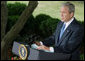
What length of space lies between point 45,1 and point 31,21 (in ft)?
32.3

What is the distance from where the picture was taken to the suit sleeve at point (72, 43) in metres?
3.54

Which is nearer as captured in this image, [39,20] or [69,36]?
[69,36]

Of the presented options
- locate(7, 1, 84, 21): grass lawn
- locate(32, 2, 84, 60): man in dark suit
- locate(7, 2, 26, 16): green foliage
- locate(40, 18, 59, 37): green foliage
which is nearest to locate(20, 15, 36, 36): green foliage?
locate(40, 18, 59, 37): green foliage

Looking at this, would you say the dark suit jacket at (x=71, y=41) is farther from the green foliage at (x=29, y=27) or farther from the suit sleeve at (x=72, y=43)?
the green foliage at (x=29, y=27)

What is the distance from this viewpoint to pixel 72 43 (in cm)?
353

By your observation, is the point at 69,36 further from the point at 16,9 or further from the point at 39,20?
the point at 16,9

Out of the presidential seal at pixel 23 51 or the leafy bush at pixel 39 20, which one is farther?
the leafy bush at pixel 39 20

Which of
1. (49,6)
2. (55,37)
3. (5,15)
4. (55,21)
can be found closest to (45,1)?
(49,6)

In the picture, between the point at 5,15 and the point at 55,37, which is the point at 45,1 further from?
the point at 55,37

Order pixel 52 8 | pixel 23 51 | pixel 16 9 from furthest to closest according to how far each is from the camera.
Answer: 1. pixel 52 8
2. pixel 16 9
3. pixel 23 51

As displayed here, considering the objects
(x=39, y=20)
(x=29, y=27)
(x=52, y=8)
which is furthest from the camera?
(x=52, y=8)

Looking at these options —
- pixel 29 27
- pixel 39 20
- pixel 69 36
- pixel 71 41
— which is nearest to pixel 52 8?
pixel 39 20

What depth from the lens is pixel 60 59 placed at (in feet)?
10.7

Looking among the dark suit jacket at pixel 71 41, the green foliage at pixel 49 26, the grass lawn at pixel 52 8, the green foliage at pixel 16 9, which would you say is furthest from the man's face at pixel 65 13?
the grass lawn at pixel 52 8
